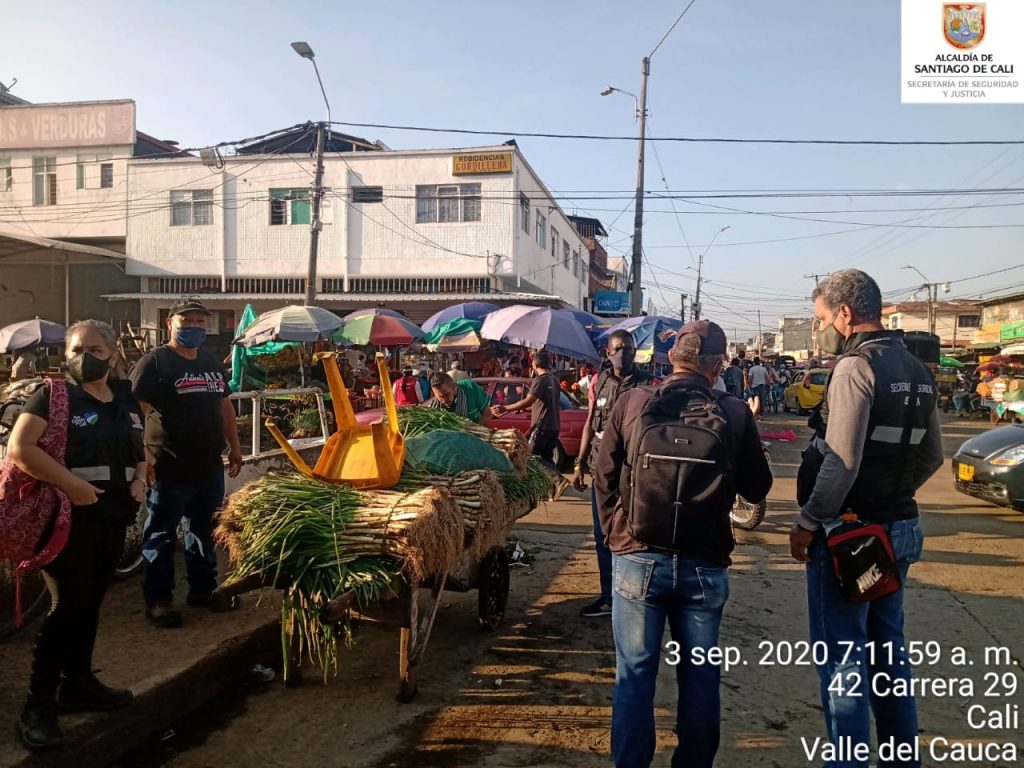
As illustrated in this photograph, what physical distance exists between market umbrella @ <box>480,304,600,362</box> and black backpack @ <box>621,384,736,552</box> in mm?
9243

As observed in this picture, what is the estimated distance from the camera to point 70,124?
1112 inches

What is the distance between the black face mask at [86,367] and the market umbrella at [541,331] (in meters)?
8.96

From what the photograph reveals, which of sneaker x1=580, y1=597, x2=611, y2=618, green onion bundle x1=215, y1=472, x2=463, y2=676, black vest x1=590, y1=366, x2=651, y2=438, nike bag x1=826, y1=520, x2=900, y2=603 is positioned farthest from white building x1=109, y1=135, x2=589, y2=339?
nike bag x1=826, y1=520, x2=900, y2=603

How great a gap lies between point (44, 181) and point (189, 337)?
30.4 metres

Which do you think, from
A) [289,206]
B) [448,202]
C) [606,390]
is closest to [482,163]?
[448,202]

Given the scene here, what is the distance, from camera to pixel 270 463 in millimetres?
6797

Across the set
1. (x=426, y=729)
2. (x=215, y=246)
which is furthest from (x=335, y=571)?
(x=215, y=246)

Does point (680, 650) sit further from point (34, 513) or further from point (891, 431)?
point (34, 513)

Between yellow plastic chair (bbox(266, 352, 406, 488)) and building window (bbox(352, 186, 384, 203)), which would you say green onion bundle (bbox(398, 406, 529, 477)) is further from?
building window (bbox(352, 186, 384, 203))

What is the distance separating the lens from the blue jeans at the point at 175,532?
4590mm

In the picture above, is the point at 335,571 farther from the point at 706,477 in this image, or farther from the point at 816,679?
the point at 816,679

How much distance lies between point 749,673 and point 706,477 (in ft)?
7.21

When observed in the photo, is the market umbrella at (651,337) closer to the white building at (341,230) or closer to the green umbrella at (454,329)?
the green umbrella at (454,329)

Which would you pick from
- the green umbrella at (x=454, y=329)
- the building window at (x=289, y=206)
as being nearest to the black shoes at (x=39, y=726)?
the green umbrella at (x=454, y=329)
